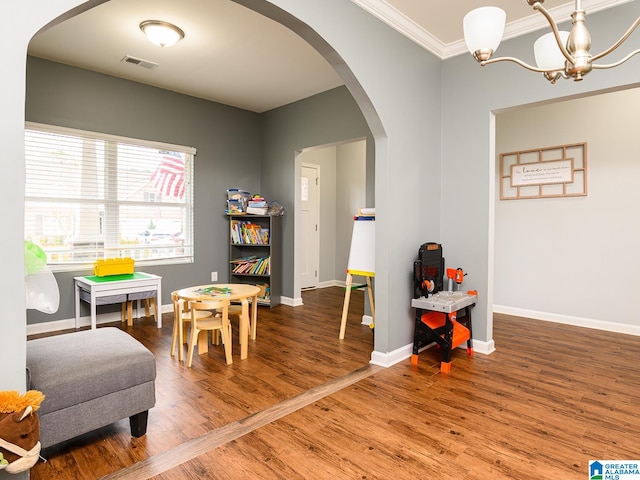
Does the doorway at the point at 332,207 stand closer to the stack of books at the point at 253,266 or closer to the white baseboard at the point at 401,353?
the stack of books at the point at 253,266

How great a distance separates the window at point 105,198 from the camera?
398 cm

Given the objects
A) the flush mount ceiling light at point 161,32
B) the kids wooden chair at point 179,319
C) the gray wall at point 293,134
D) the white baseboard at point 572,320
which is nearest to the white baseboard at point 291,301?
the gray wall at point 293,134

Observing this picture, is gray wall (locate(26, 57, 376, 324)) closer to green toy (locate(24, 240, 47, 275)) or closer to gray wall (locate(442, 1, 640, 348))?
gray wall (locate(442, 1, 640, 348))

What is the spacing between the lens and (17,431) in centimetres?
122

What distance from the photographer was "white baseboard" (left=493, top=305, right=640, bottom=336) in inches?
154

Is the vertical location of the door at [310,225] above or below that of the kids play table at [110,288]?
above

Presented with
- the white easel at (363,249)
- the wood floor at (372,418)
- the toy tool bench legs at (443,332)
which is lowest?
the wood floor at (372,418)

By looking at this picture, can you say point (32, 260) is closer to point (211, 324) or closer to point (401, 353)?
point (211, 324)

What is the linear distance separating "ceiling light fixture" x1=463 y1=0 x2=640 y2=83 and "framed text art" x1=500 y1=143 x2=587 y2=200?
2760 millimetres

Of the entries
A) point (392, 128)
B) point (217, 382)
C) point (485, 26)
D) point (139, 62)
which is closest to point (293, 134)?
point (139, 62)

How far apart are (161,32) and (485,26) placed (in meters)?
2.68

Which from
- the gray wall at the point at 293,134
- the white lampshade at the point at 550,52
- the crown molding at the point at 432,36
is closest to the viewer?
the white lampshade at the point at 550,52

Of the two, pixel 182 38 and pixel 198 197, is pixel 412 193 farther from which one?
pixel 198 197

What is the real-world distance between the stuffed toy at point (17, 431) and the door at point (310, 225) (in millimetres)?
5272
